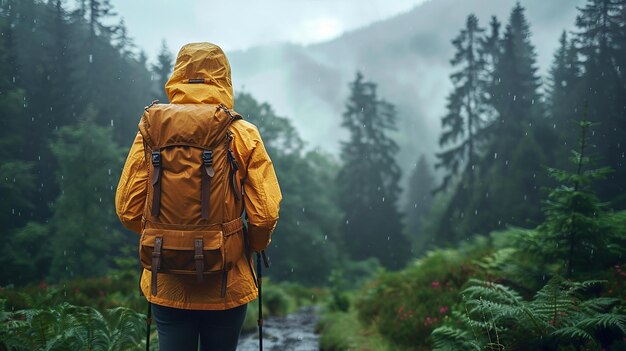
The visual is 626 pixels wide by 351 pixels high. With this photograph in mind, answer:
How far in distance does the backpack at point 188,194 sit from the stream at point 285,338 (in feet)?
18.7

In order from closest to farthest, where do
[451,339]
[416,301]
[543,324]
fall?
[543,324], [451,339], [416,301]

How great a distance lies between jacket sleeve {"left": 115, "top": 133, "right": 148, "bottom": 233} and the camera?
289 centimetres

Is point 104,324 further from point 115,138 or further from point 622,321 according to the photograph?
point 115,138

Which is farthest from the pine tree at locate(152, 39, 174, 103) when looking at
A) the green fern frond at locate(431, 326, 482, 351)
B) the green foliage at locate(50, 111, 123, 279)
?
the green fern frond at locate(431, 326, 482, 351)

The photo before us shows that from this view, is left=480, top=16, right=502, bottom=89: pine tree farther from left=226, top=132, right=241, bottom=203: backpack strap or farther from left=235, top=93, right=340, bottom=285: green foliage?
left=226, top=132, right=241, bottom=203: backpack strap

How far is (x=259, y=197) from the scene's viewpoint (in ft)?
9.36

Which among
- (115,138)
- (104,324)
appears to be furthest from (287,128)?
(104,324)

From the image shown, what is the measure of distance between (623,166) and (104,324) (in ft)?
41.1

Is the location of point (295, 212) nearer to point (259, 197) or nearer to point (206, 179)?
point (259, 197)

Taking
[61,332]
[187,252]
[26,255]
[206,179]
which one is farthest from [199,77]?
[26,255]

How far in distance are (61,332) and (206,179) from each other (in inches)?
107

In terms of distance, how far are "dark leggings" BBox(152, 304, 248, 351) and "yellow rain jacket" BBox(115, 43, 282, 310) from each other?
0.37ft

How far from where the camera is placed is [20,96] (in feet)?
55.3

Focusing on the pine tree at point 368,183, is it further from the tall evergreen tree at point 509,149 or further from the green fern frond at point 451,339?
the green fern frond at point 451,339
